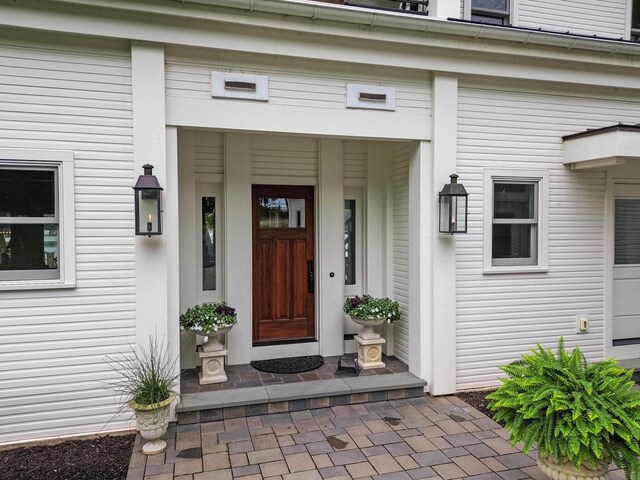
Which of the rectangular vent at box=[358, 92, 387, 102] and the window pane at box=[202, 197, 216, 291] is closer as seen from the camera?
the rectangular vent at box=[358, 92, 387, 102]

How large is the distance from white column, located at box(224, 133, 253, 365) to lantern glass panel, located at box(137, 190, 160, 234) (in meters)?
1.40

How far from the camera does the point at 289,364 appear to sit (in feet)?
15.8

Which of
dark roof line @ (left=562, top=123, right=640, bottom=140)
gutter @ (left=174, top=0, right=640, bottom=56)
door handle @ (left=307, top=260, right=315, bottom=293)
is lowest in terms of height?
door handle @ (left=307, top=260, right=315, bottom=293)

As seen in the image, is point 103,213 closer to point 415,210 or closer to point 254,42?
point 254,42

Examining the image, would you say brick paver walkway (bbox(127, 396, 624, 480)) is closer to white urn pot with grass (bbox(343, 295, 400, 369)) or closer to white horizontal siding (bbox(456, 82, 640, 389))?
white urn pot with grass (bbox(343, 295, 400, 369))

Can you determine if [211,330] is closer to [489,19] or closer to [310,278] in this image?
[310,278]

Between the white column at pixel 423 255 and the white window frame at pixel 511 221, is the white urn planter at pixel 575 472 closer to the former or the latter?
the white column at pixel 423 255

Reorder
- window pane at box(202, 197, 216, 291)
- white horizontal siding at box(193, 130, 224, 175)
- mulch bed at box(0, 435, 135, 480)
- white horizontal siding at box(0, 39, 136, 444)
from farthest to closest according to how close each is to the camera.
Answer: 1. window pane at box(202, 197, 216, 291)
2. white horizontal siding at box(193, 130, 224, 175)
3. white horizontal siding at box(0, 39, 136, 444)
4. mulch bed at box(0, 435, 135, 480)

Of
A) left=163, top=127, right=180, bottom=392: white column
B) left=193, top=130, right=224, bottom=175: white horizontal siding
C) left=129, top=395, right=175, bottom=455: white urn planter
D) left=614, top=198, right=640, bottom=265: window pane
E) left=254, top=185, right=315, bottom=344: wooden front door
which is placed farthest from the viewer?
left=614, top=198, right=640, bottom=265: window pane

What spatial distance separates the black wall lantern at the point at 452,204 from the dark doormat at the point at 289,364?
205 centimetres

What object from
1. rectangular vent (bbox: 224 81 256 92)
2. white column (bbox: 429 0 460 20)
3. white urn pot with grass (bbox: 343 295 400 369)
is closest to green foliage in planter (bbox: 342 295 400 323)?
white urn pot with grass (bbox: 343 295 400 369)

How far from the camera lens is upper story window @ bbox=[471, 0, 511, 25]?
4.85m

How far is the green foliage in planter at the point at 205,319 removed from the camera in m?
4.12

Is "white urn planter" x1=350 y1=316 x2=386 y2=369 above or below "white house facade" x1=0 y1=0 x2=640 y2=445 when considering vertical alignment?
below
